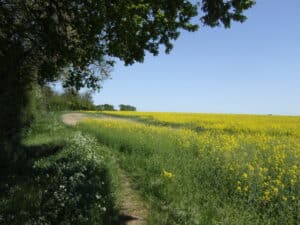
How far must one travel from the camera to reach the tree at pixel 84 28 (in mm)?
9711

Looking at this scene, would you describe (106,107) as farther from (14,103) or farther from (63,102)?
(14,103)

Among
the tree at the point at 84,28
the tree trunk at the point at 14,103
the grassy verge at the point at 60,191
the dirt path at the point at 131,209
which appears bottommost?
the dirt path at the point at 131,209

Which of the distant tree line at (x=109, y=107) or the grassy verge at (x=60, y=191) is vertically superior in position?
the distant tree line at (x=109, y=107)

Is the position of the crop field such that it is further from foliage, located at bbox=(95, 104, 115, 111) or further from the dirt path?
foliage, located at bbox=(95, 104, 115, 111)

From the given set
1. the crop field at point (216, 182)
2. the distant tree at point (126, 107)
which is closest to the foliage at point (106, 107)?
the distant tree at point (126, 107)

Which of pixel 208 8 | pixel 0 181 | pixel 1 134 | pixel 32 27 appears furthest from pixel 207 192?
pixel 1 134

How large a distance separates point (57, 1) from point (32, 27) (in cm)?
188

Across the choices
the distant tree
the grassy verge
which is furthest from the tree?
the distant tree

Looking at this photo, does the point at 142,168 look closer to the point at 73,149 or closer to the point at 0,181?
the point at 73,149

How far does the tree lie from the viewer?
971 cm

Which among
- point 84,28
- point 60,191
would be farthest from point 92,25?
point 60,191

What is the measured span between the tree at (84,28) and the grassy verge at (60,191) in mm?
3421

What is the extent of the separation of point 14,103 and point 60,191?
43.1 ft

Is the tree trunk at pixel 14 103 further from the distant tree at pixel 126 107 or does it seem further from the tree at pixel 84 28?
the distant tree at pixel 126 107
